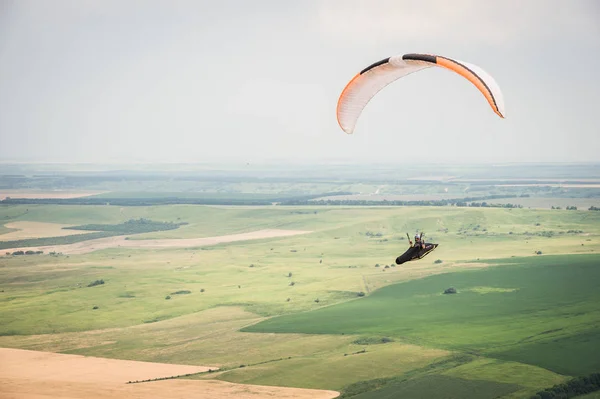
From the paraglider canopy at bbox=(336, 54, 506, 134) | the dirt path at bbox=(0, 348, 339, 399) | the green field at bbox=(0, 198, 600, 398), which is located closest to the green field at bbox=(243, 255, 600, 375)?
the green field at bbox=(0, 198, 600, 398)

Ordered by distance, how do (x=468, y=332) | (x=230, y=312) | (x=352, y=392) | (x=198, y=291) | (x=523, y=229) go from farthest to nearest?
(x=523, y=229) → (x=198, y=291) → (x=230, y=312) → (x=468, y=332) → (x=352, y=392)

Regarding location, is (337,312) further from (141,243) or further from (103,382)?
(141,243)

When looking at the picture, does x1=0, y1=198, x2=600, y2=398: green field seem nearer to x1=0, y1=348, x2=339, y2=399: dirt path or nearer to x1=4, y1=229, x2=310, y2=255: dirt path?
x1=0, y1=348, x2=339, y2=399: dirt path

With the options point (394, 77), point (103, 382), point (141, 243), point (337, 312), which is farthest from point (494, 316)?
point (141, 243)

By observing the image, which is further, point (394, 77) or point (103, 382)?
point (103, 382)

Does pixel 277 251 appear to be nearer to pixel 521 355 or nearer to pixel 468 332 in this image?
pixel 468 332

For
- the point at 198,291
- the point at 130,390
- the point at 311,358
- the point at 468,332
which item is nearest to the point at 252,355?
the point at 311,358
